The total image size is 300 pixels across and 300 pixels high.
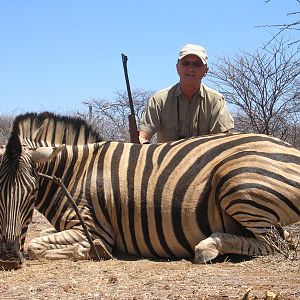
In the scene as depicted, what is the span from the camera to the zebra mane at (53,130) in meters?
4.61

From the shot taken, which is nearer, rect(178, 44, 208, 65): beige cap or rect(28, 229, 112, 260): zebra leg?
rect(28, 229, 112, 260): zebra leg

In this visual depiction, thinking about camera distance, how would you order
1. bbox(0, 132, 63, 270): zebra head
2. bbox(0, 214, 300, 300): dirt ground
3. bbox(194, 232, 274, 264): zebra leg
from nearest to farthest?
1. bbox(0, 214, 300, 300): dirt ground
2. bbox(0, 132, 63, 270): zebra head
3. bbox(194, 232, 274, 264): zebra leg

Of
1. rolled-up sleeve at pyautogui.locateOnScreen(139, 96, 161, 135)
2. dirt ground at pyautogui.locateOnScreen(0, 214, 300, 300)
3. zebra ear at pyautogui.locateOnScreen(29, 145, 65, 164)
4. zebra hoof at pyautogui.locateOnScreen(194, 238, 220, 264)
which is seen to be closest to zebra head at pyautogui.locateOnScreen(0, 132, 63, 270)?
zebra ear at pyautogui.locateOnScreen(29, 145, 65, 164)

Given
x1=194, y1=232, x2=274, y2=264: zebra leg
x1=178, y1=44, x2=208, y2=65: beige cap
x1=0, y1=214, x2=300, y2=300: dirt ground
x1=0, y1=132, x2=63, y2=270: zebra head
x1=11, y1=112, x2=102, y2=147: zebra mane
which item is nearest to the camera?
x1=0, y1=214, x2=300, y2=300: dirt ground

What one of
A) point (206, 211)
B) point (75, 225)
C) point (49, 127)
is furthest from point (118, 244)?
point (49, 127)

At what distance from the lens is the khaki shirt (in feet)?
18.8

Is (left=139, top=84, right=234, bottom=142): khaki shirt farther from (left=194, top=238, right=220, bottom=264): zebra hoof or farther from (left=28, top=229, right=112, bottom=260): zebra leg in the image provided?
(left=194, top=238, right=220, bottom=264): zebra hoof

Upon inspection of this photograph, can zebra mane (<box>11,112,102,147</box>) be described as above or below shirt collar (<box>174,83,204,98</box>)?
below

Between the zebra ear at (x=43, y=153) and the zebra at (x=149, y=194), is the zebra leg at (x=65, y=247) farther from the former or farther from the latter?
the zebra ear at (x=43, y=153)

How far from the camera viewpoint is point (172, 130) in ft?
19.2

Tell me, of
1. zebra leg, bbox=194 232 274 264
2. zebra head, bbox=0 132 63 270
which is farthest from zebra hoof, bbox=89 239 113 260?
zebra leg, bbox=194 232 274 264

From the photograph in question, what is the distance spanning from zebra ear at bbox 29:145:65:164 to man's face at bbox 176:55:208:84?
1771 mm

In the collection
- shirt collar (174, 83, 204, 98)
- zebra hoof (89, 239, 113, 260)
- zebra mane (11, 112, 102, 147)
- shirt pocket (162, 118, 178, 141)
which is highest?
shirt collar (174, 83, 204, 98)

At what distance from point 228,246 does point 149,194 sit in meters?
0.65
